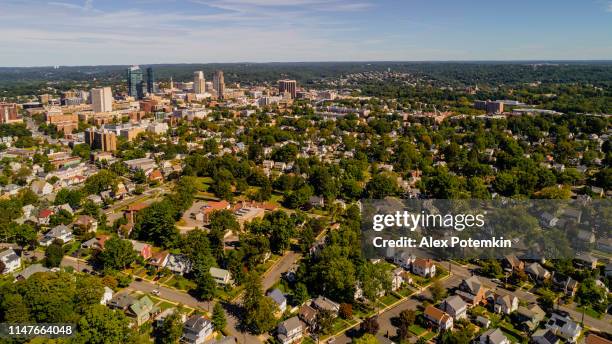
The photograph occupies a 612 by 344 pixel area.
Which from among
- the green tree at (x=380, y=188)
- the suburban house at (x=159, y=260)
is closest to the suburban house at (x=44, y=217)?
the suburban house at (x=159, y=260)

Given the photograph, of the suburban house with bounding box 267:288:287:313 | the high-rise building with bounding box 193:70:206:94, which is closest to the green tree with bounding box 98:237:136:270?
the suburban house with bounding box 267:288:287:313

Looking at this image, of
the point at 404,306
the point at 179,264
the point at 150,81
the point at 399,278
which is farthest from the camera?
the point at 150,81

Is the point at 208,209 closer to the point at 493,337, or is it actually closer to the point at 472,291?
the point at 472,291

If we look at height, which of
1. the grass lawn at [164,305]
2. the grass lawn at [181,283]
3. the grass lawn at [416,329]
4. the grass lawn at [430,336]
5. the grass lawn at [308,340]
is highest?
the grass lawn at [181,283]

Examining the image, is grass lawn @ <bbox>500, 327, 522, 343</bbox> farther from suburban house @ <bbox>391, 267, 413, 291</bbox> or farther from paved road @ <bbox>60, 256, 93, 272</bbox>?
paved road @ <bbox>60, 256, 93, 272</bbox>

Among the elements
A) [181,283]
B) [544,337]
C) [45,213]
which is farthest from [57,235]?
[544,337]

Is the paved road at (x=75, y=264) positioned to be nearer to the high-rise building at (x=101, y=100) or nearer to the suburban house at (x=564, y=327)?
the suburban house at (x=564, y=327)
